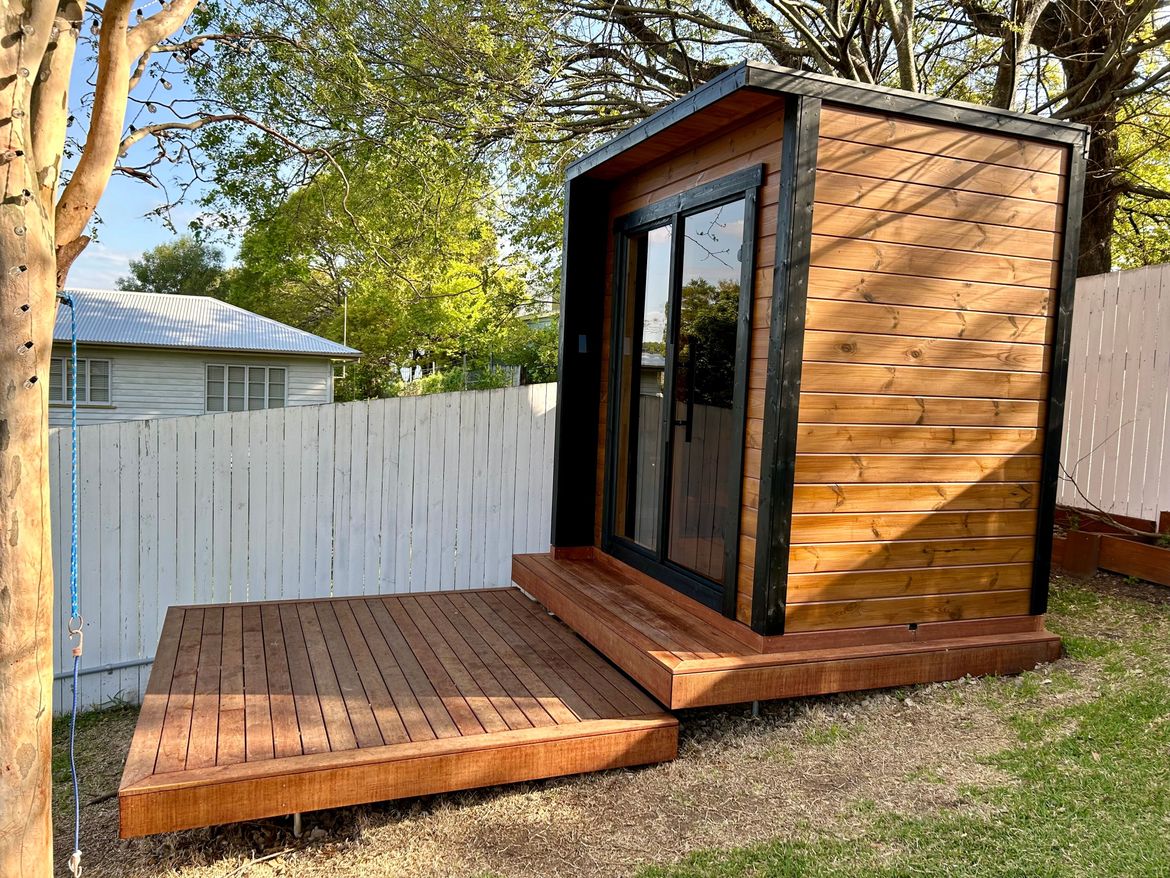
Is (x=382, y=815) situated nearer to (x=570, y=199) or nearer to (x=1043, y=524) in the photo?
(x=1043, y=524)

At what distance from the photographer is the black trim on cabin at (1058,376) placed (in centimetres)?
370

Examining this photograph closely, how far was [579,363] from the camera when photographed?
4969 millimetres

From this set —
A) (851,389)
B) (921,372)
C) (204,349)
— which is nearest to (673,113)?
(851,389)

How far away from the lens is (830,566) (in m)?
3.40

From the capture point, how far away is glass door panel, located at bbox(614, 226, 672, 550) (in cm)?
438

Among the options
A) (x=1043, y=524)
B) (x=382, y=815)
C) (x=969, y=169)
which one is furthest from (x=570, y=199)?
(x=382, y=815)

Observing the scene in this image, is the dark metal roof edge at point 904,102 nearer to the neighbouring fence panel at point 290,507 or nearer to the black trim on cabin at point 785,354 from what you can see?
the black trim on cabin at point 785,354

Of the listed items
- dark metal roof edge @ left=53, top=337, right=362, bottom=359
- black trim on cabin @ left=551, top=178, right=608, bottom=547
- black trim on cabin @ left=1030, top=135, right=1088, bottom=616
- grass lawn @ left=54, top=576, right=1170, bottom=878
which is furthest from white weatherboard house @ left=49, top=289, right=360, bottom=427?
black trim on cabin @ left=1030, top=135, right=1088, bottom=616

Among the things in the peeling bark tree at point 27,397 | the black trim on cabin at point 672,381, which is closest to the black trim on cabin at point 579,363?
the black trim on cabin at point 672,381

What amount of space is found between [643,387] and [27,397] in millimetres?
3097

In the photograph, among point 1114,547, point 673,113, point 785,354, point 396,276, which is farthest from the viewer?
point 396,276

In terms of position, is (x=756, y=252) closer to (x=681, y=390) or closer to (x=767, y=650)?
(x=681, y=390)

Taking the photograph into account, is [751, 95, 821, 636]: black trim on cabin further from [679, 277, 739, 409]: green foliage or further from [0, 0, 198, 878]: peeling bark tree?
[0, 0, 198, 878]: peeling bark tree

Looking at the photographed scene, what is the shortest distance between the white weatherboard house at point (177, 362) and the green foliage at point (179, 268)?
18.1 m
